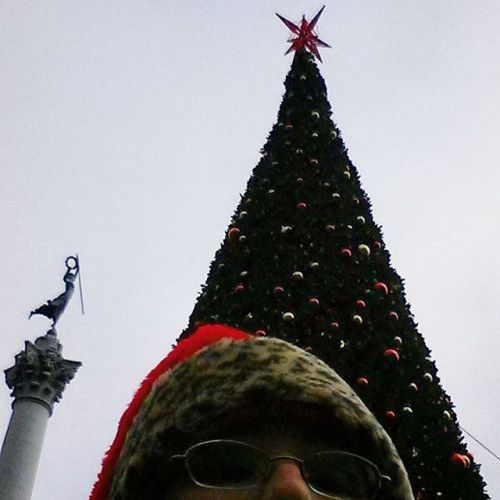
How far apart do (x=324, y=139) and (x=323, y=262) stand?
193cm

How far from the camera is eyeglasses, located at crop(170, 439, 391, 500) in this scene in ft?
7.32

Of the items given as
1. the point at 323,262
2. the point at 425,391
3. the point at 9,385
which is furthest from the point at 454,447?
the point at 9,385

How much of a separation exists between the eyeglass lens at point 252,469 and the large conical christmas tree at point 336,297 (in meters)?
2.45

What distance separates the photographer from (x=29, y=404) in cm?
1246

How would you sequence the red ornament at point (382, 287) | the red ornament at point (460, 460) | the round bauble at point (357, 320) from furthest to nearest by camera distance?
the red ornament at point (382, 287) → the round bauble at point (357, 320) → the red ornament at point (460, 460)

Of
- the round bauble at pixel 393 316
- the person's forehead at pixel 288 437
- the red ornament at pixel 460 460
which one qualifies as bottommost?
the person's forehead at pixel 288 437

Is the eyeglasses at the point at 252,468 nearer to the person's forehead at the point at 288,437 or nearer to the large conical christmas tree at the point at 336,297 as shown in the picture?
the person's forehead at the point at 288,437

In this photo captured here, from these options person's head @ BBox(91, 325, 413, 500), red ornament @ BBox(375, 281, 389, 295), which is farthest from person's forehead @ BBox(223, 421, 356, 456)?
red ornament @ BBox(375, 281, 389, 295)

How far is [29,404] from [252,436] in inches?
432

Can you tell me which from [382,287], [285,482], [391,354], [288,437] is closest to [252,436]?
[288,437]

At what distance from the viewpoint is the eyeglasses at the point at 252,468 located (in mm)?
2230

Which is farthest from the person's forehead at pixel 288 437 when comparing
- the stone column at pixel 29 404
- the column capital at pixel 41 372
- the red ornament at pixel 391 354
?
the column capital at pixel 41 372

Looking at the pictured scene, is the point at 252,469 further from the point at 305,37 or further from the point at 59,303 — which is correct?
the point at 59,303

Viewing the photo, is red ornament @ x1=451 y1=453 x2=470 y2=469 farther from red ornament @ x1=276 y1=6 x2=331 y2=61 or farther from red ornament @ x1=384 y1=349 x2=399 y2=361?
red ornament @ x1=276 y1=6 x2=331 y2=61
